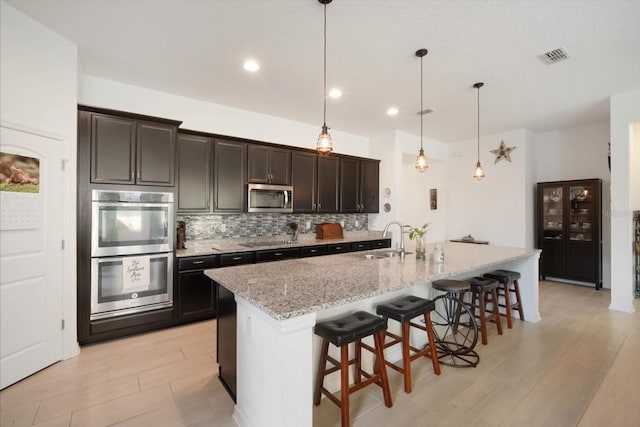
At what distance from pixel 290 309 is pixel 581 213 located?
6.17 m

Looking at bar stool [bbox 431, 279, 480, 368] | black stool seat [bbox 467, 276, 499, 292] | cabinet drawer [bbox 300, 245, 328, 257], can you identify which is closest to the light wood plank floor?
bar stool [bbox 431, 279, 480, 368]

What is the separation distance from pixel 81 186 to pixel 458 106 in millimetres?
4694

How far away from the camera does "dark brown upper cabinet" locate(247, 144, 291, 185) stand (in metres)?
4.26

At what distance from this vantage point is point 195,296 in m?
3.48

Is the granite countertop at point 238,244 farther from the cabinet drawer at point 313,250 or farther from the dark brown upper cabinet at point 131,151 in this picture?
the dark brown upper cabinet at point 131,151

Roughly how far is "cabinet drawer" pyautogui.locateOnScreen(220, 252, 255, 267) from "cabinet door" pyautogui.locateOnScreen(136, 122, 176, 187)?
105 cm

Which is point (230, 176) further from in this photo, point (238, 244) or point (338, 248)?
point (338, 248)

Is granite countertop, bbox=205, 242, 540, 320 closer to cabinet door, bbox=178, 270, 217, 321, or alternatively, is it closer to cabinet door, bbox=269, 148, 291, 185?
cabinet door, bbox=178, 270, 217, 321

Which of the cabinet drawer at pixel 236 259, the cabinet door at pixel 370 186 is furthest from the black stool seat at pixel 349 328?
the cabinet door at pixel 370 186

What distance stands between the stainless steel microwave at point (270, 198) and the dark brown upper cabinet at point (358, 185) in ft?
3.76

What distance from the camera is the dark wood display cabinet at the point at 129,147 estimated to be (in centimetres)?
295

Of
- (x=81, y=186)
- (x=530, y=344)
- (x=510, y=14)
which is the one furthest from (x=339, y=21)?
(x=530, y=344)

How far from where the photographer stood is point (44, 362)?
2.51 metres

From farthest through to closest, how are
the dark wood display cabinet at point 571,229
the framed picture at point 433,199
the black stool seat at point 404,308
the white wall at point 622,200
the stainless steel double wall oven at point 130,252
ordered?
the framed picture at point 433,199, the dark wood display cabinet at point 571,229, the white wall at point 622,200, the stainless steel double wall oven at point 130,252, the black stool seat at point 404,308
